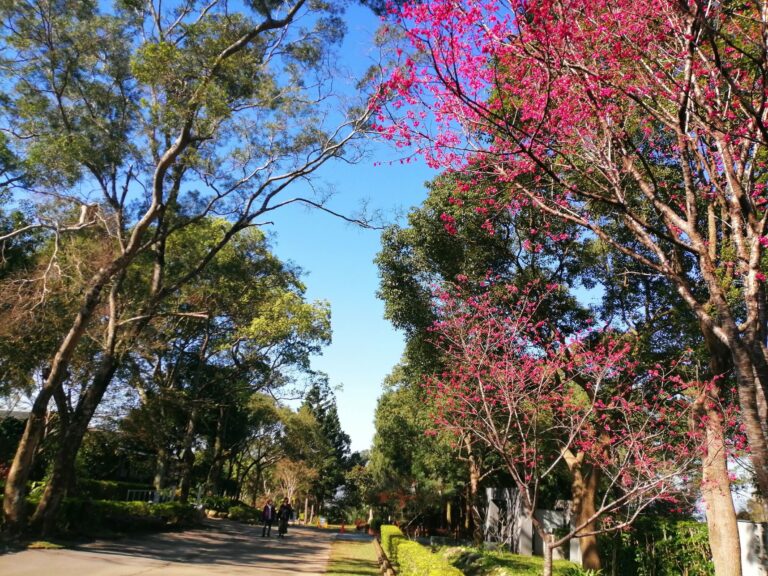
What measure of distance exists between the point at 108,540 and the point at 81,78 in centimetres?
1029

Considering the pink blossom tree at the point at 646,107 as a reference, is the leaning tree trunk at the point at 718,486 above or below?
below

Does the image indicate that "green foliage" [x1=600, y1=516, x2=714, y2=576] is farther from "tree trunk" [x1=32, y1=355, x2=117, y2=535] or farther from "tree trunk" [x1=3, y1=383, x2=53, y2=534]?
"tree trunk" [x1=3, y1=383, x2=53, y2=534]

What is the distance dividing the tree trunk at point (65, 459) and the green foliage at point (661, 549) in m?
11.9

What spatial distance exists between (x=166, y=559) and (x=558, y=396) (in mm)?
7669

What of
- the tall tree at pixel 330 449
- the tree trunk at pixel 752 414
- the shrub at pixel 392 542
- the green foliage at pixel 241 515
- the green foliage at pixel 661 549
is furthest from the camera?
the tall tree at pixel 330 449

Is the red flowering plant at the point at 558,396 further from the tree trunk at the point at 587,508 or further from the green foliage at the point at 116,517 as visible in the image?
the green foliage at the point at 116,517

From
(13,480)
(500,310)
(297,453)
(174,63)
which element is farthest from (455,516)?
(174,63)

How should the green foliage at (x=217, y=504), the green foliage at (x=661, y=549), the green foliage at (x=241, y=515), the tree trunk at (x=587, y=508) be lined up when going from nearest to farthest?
the green foliage at (x=661, y=549) < the tree trunk at (x=587, y=508) < the green foliage at (x=241, y=515) < the green foliage at (x=217, y=504)

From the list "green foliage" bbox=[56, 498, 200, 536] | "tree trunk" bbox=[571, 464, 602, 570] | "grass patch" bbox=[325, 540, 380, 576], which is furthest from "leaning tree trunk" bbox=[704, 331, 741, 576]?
"green foliage" bbox=[56, 498, 200, 536]

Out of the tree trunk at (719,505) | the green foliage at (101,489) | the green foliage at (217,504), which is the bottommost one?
the green foliage at (217,504)

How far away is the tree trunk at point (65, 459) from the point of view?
1029 centimetres

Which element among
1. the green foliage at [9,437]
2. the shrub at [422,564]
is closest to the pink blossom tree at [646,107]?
the shrub at [422,564]

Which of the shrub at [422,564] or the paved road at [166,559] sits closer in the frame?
the shrub at [422,564]

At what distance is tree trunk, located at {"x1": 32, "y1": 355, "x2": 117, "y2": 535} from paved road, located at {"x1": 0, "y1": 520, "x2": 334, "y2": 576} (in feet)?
3.58
